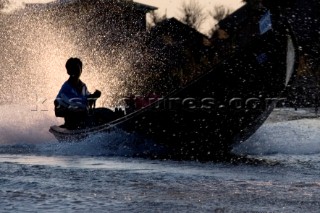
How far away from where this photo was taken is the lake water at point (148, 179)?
7070 mm

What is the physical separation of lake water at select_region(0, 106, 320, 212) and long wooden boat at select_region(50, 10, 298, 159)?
0.42 metres

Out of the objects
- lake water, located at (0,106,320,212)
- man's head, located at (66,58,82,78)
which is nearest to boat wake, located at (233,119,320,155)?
lake water, located at (0,106,320,212)

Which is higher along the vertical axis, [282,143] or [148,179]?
[282,143]

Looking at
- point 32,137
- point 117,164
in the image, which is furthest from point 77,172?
point 32,137

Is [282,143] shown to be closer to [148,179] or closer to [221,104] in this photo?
[221,104]

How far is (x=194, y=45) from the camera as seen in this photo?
61969 mm

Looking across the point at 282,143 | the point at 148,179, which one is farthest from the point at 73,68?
the point at 148,179

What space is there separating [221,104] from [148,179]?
3.76m

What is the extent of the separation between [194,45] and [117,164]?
168ft

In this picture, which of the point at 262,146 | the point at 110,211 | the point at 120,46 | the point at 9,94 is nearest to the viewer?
the point at 110,211

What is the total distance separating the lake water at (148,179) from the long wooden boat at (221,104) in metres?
0.42

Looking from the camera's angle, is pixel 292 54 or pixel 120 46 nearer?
pixel 292 54

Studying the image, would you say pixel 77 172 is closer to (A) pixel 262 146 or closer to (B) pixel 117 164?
(B) pixel 117 164

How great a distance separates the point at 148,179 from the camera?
8977 millimetres
